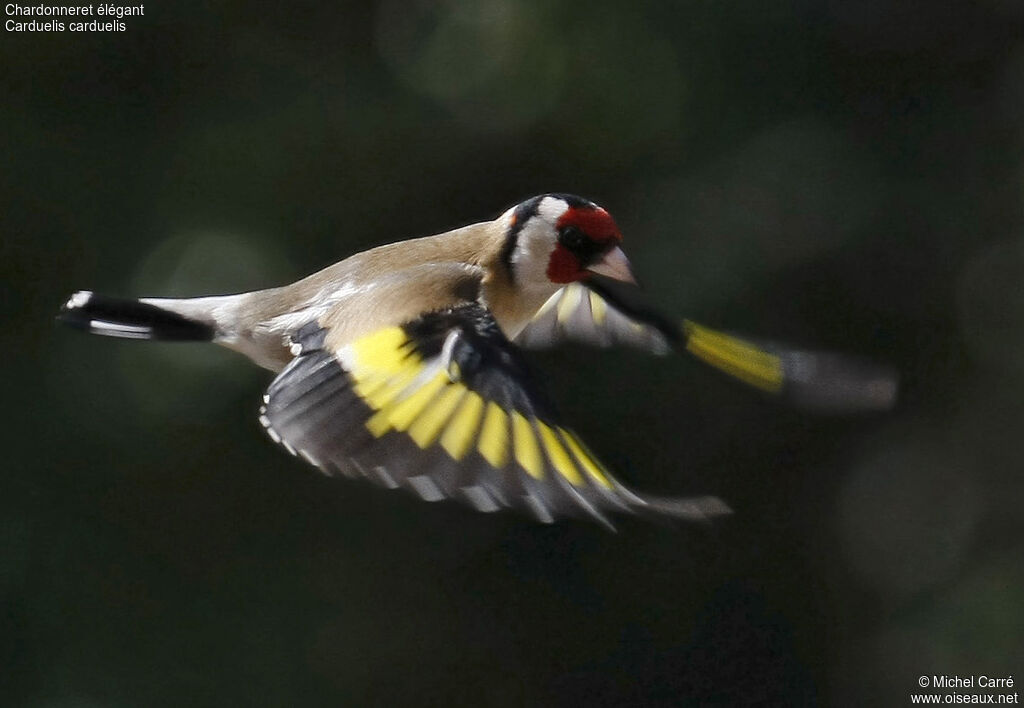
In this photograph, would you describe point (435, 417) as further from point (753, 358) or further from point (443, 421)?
point (753, 358)

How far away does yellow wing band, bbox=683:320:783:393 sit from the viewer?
1.49 m

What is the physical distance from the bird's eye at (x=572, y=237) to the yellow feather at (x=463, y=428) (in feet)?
0.91

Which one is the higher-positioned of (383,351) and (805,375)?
(383,351)

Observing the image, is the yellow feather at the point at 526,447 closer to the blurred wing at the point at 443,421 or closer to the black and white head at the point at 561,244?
the blurred wing at the point at 443,421

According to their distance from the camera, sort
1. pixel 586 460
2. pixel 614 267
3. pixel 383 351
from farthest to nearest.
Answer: pixel 614 267 → pixel 383 351 → pixel 586 460

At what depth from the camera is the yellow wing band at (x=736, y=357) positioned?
149 centimetres

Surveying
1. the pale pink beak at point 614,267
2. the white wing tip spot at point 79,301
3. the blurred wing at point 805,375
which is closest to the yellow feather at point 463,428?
the pale pink beak at point 614,267

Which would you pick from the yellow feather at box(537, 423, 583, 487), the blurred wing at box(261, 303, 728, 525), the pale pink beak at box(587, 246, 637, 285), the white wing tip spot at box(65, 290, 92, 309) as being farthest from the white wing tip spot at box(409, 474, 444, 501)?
the white wing tip spot at box(65, 290, 92, 309)

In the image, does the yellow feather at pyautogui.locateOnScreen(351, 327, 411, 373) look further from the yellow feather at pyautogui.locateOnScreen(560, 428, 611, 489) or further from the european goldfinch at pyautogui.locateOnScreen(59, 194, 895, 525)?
the yellow feather at pyautogui.locateOnScreen(560, 428, 611, 489)

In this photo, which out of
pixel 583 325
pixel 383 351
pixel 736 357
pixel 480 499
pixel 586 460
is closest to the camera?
pixel 480 499

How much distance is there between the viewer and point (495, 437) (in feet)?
3.81

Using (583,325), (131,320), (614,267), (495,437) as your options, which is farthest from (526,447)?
(583,325)

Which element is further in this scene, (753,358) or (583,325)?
(583,325)

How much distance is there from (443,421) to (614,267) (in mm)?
301
